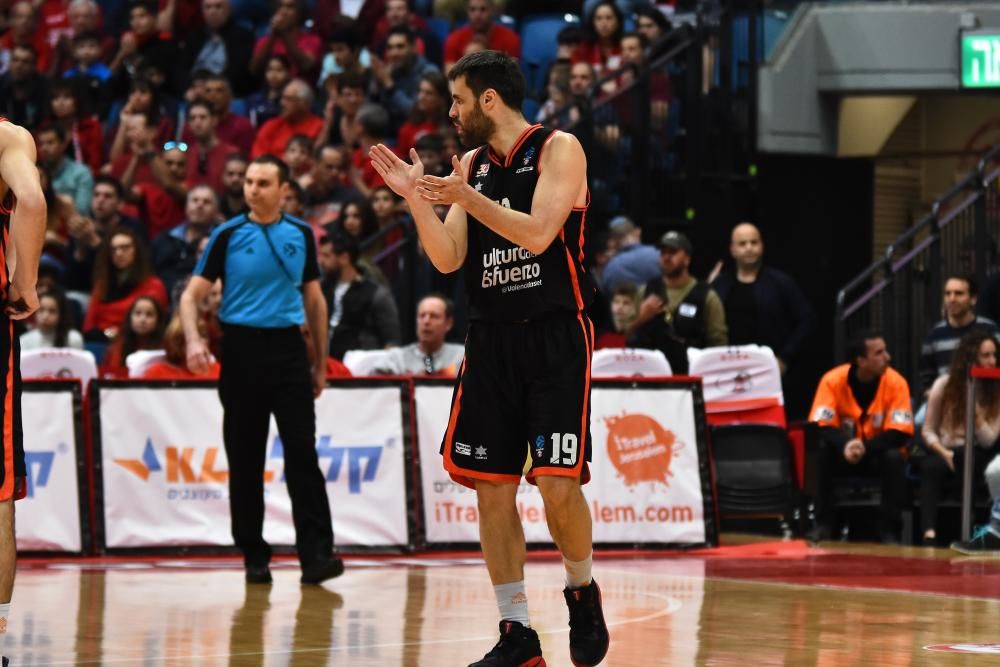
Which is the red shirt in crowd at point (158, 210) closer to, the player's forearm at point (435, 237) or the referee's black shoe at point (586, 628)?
the player's forearm at point (435, 237)

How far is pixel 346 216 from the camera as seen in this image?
16547 mm

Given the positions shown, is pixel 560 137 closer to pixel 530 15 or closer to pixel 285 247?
pixel 285 247

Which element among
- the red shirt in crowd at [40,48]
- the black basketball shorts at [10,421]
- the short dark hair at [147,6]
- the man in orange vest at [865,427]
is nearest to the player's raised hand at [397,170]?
the black basketball shorts at [10,421]

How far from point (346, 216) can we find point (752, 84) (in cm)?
413

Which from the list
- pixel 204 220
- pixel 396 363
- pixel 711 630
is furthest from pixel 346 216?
pixel 711 630

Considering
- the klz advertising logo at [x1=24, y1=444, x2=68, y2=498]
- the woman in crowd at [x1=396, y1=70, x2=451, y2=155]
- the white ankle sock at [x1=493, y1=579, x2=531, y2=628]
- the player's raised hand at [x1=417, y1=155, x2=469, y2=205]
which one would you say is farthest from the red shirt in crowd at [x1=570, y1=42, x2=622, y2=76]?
the player's raised hand at [x1=417, y1=155, x2=469, y2=205]

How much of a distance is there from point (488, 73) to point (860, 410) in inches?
328

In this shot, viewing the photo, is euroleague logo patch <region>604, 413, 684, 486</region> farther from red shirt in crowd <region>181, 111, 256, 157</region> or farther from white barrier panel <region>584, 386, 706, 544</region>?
red shirt in crowd <region>181, 111, 256, 157</region>

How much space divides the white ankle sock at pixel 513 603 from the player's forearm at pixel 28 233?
2.00m

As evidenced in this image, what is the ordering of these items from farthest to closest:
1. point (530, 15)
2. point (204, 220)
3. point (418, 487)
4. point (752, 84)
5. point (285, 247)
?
point (530, 15)
point (752, 84)
point (204, 220)
point (418, 487)
point (285, 247)

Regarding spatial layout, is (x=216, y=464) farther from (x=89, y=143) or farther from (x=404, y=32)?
(x=89, y=143)

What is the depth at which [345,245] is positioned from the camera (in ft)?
49.3

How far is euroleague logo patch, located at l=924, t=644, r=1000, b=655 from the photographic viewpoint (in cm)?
759

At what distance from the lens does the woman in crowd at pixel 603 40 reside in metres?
17.8
